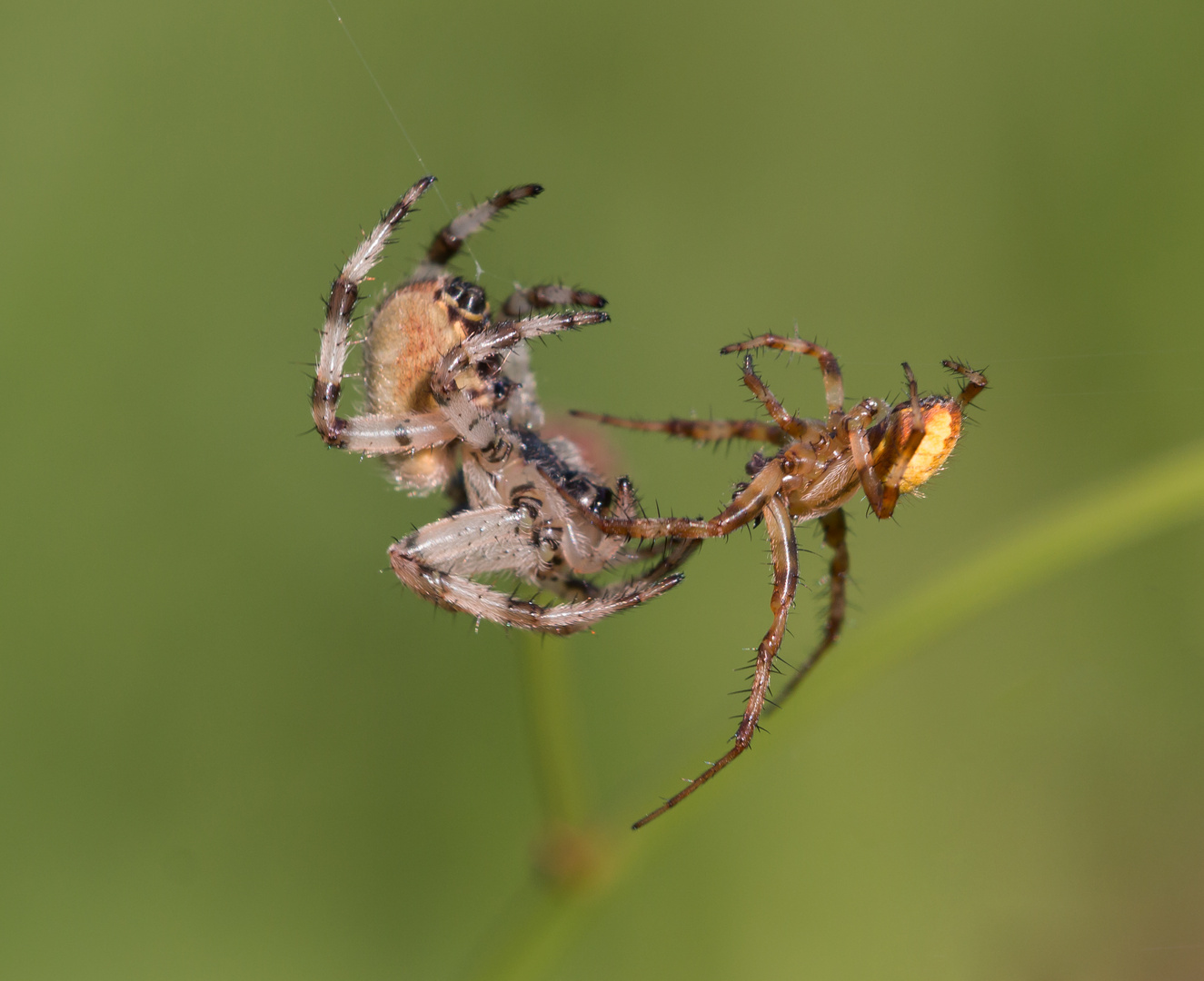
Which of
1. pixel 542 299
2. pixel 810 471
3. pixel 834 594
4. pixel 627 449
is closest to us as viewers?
pixel 810 471

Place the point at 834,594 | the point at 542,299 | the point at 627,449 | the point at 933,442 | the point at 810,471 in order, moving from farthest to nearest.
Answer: the point at 627,449, the point at 542,299, the point at 834,594, the point at 810,471, the point at 933,442

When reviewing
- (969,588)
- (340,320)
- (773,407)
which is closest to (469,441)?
(340,320)

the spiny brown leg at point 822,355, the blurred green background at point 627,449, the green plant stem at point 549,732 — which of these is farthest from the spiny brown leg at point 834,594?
the blurred green background at point 627,449

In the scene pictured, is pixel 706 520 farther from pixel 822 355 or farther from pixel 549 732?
pixel 549 732

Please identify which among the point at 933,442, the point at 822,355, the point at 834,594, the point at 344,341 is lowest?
the point at 834,594

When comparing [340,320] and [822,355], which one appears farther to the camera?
[340,320]

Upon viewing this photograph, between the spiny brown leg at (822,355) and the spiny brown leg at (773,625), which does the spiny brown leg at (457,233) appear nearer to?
the spiny brown leg at (822,355)

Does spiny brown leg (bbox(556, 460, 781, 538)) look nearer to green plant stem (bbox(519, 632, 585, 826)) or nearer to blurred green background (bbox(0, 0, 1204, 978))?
green plant stem (bbox(519, 632, 585, 826))
